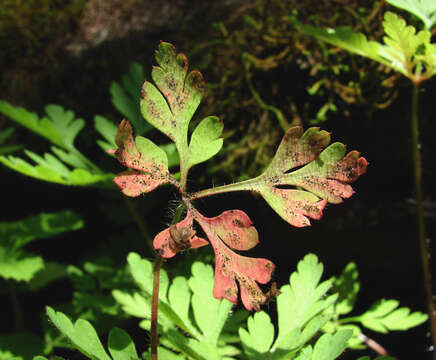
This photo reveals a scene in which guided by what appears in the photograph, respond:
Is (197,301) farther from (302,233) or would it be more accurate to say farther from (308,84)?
(308,84)

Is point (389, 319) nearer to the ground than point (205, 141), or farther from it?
nearer to the ground

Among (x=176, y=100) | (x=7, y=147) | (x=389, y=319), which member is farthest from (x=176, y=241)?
(x=7, y=147)

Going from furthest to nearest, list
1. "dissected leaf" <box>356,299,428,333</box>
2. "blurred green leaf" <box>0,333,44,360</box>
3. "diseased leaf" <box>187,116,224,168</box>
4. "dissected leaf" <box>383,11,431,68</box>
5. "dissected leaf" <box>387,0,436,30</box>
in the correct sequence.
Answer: "blurred green leaf" <box>0,333,44,360</box>
"dissected leaf" <box>356,299,428,333</box>
"dissected leaf" <box>387,0,436,30</box>
"dissected leaf" <box>383,11,431,68</box>
"diseased leaf" <box>187,116,224,168</box>

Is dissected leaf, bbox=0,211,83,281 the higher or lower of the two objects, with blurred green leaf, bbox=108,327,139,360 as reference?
higher

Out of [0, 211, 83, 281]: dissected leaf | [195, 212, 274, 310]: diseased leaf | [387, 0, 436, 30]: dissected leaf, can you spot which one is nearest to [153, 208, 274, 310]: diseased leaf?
[195, 212, 274, 310]: diseased leaf

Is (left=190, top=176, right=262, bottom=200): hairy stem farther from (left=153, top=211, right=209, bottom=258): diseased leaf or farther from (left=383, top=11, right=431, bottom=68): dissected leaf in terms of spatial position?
(left=383, top=11, right=431, bottom=68): dissected leaf

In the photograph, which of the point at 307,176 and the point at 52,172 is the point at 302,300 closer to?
the point at 307,176
